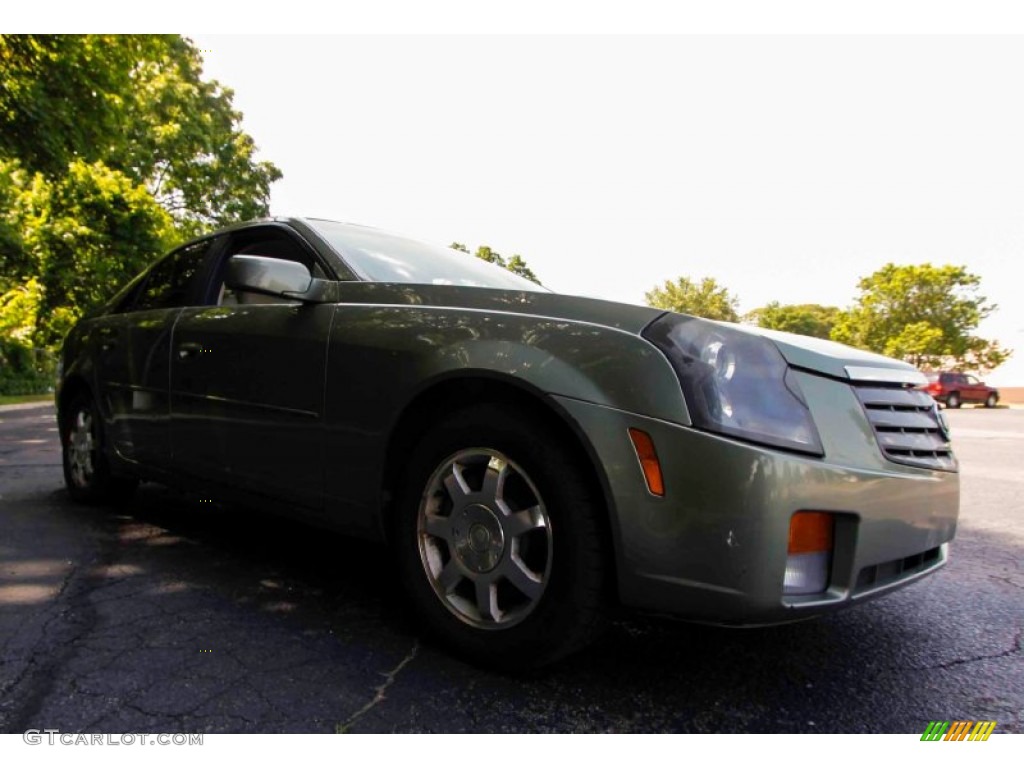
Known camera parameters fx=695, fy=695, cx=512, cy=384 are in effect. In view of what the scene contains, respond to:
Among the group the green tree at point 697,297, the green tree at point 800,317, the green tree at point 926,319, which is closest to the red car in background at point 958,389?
the green tree at point 926,319

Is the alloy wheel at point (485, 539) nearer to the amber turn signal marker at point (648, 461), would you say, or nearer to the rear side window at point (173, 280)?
the amber turn signal marker at point (648, 461)

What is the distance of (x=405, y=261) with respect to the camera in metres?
2.89

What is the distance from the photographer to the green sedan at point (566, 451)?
5.70 feet

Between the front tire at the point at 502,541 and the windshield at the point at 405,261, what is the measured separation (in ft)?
2.50

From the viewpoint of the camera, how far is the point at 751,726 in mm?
1768

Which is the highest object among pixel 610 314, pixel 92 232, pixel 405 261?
pixel 92 232

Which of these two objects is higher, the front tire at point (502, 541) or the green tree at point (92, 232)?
the green tree at point (92, 232)

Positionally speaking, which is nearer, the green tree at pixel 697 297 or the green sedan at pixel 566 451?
the green sedan at pixel 566 451

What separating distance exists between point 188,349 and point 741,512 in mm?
2562

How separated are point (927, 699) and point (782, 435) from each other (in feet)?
2.96

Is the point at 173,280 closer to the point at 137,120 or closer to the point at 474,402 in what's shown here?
the point at 474,402

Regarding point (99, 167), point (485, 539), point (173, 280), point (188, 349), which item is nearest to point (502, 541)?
point (485, 539)

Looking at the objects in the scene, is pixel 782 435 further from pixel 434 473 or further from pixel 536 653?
pixel 434 473

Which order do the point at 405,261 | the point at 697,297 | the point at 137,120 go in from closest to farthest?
the point at 405,261, the point at 137,120, the point at 697,297
